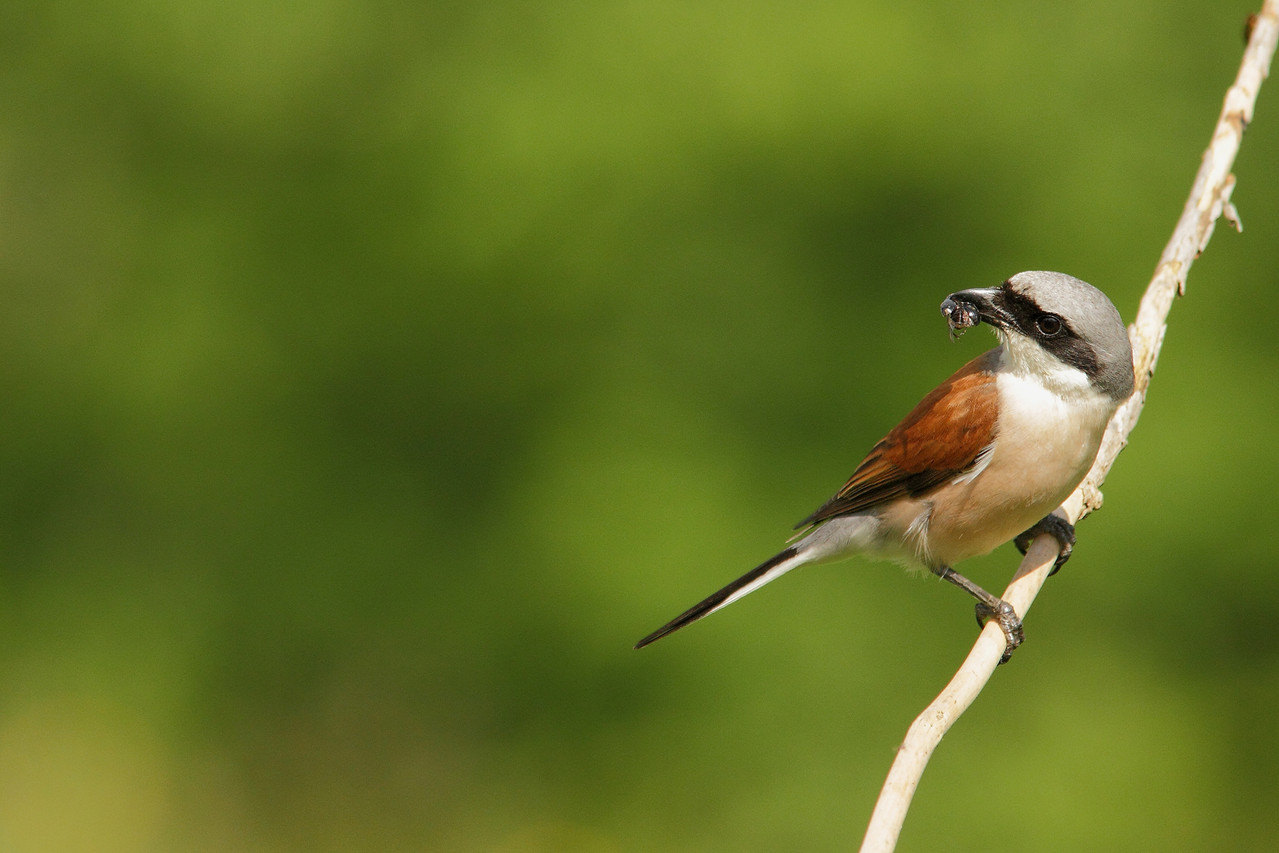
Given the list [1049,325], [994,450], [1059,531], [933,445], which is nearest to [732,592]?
[933,445]

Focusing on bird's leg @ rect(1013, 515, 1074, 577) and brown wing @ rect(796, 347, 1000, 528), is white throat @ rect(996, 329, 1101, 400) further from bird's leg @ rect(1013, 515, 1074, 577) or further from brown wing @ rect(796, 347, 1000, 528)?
bird's leg @ rect(1013, 515, 1074, 577)

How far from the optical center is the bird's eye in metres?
2.94

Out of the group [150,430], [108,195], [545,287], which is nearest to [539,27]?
[545,287]

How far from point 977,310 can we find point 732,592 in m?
1.06

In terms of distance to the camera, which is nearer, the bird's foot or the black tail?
the bird's foot

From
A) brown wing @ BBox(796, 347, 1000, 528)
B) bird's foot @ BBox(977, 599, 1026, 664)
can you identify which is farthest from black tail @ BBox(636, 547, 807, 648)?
bird's foot @ BBox(977, 599, 1026, 664)

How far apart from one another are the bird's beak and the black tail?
0.90m

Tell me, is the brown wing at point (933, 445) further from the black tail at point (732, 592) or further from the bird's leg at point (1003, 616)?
the bird's leg at point (1003, 616)

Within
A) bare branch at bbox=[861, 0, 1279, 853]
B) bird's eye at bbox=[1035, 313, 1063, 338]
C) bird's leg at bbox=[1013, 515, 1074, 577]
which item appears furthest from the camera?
bird's leg at bbox=[1013, 515, 1074, 577]

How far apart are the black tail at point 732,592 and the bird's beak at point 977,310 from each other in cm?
90

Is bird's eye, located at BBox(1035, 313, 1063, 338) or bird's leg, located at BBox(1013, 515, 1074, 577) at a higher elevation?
bird's eye, located at BBox(1035, 313, 1063, 338)

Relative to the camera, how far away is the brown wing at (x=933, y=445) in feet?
10.8

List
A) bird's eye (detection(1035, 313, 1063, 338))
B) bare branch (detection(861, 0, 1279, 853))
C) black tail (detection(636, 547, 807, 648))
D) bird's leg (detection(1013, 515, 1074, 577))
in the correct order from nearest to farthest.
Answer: bird's eye (detection(1035, 313, 1063, 338)), bare branch (detection(861, 0, 1279, 853)), black tail (detection(636, 547, 807, 648)), bird's leg (detection(1013, 515, 1074, 577))

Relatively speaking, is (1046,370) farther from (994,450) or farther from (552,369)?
(552,369)
